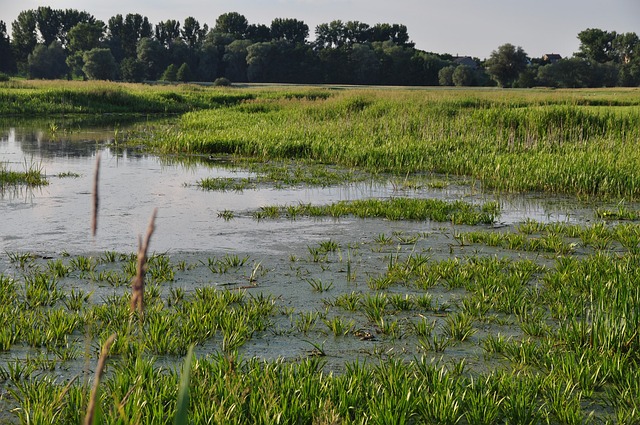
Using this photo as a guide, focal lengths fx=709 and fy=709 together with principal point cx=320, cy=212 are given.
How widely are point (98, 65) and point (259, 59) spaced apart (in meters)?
25.6

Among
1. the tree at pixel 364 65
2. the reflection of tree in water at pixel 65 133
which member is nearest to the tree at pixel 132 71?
the tree at pixel 364 65

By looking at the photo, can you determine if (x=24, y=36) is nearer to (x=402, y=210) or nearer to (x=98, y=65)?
(x=98, y=65)

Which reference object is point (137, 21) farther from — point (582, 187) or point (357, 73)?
point (582, 187)

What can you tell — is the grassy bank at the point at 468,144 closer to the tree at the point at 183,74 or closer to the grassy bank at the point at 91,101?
the grassy bank at the point at 91,101

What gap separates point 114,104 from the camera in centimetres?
3881

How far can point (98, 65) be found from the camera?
7919 cm

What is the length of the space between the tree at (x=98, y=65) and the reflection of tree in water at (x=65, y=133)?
47.8 m

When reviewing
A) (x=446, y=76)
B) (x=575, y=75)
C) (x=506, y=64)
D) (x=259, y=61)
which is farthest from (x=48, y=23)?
(x=575, y=75)

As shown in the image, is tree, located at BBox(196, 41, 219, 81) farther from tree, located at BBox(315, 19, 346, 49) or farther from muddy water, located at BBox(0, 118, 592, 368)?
muddy water, located at BBox(0, 118, 592, 368)

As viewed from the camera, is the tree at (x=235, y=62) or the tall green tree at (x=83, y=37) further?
the tree at (x=235, y=62)

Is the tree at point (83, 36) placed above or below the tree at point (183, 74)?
above

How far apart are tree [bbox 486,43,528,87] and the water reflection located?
282ft

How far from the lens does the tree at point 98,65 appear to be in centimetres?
7862

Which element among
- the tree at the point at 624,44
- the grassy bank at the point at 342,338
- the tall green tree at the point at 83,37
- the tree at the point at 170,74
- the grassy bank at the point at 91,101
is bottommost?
the grassy bank at the point at 342,338
